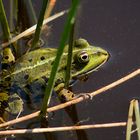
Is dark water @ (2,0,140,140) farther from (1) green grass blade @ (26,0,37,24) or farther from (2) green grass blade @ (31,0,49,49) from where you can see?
(2) green grass blade @ (31,0,49,49)

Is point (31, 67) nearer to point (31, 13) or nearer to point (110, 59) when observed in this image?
point (31, 13)

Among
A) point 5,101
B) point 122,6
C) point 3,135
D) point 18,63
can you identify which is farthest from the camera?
point 122,6

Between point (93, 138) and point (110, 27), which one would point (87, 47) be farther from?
point (93, 138)

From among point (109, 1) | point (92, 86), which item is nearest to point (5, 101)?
point (92, 86)

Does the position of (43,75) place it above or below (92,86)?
above

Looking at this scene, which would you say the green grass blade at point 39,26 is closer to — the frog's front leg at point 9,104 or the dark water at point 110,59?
the dark water at point 110,59

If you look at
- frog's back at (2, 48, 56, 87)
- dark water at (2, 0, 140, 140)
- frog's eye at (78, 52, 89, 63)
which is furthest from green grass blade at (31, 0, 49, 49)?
frog's eye at (78, 52, 89, 63)

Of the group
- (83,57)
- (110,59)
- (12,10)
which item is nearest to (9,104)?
(83,57)

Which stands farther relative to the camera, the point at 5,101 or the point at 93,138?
the point at 5,101
